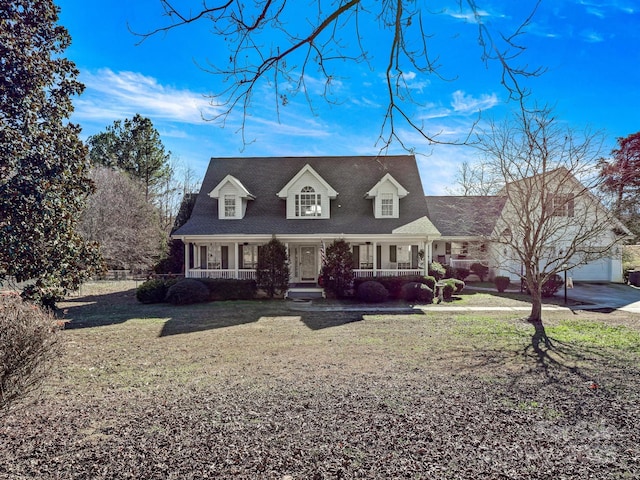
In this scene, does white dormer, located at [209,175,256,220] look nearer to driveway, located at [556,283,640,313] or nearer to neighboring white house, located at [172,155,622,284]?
neighboring white house, located at [172,155,622,284]

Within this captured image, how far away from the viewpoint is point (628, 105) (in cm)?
815

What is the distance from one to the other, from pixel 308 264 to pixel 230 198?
579 cm

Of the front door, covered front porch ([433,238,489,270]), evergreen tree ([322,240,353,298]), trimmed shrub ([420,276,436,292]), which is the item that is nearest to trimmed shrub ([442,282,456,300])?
trimmed shrub ([420,276,436,292])

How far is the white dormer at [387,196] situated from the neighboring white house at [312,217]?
6cm

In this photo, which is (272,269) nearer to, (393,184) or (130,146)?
(393,184)

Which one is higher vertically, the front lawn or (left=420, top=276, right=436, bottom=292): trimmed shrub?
(left=420, top=276, right=436, bottom=292): trimmed shrub

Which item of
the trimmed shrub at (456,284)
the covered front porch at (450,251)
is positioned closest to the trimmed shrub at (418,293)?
the trimmed shrub at (456,284)

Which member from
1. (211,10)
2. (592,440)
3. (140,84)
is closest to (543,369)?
(592,440)

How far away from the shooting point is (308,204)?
69.4 feet

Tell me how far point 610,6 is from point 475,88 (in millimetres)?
1504

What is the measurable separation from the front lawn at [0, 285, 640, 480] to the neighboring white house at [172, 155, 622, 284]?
938 centimetres

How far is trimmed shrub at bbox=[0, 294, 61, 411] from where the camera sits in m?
4.34

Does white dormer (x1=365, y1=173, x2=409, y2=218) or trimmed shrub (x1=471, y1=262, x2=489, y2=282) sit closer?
white dormer (x1=365, y1=173, x2=409, y2=218)

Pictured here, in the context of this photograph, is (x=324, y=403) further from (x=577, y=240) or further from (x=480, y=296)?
(x=480, y=296)
